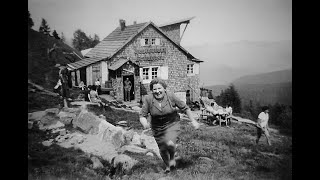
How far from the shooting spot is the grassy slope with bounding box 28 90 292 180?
18.5 ft

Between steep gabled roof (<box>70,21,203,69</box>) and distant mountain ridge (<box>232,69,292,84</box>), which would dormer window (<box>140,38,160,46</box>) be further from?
distant mountain ridge (<box>232,69,292,84</box>)

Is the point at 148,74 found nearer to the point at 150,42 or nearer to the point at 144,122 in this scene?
the point at 150,42

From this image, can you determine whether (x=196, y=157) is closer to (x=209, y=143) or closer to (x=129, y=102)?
(x=209, y=143)

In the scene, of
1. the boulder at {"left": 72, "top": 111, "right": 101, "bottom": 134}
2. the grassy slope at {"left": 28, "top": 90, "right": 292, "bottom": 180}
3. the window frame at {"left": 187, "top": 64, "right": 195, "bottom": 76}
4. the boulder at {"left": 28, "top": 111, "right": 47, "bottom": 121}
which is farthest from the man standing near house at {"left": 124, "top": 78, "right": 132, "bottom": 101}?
the boulder at {"left": 28, "top": 111, "right": 47, "bottom": 121}

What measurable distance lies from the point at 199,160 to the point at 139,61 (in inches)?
70.6

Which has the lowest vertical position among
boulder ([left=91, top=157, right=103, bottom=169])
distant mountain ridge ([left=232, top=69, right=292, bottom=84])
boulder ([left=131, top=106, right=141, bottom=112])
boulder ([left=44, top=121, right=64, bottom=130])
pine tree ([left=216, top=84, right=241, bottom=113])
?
boulder ([left=91, top=157, right=103, bottom=169])

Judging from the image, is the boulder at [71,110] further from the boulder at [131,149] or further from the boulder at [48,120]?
the boulder at [131,149]

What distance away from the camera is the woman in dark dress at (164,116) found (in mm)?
5566

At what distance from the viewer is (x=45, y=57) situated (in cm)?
603

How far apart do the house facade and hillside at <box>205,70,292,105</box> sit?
1.99 ft

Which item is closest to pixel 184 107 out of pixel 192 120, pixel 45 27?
pixel 192 120
